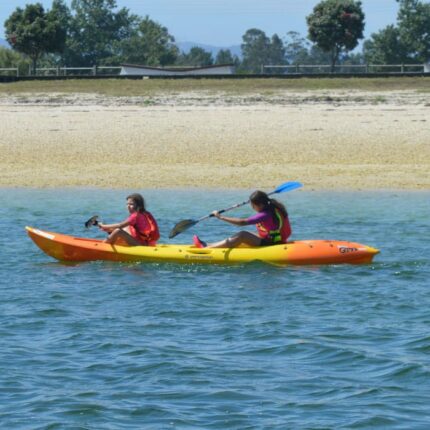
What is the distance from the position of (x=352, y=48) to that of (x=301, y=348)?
46328 millimetres

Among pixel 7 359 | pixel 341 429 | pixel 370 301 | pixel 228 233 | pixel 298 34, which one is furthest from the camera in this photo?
pixel 298 34

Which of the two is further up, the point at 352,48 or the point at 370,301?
the point at 352,48

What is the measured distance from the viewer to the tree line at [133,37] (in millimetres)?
53469

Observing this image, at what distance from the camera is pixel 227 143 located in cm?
2412

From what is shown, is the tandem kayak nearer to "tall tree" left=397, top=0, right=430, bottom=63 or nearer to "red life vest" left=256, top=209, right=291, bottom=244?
"red life vest" left=256, top=209, right=291, bottom=244

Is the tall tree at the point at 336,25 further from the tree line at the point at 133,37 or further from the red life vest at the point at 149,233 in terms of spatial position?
the red life vest at the point at 149,233

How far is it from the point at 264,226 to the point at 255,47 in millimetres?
118884

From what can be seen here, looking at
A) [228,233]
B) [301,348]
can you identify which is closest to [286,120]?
[228,233]

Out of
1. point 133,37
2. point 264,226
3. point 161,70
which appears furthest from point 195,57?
point 264,226

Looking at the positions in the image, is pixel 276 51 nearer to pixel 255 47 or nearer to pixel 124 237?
pixel 255 47

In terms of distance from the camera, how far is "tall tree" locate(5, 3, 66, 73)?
5216 centimetres

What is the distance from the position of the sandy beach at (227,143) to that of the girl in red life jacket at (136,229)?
6307 mm

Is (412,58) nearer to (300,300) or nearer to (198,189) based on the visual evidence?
(198,189)

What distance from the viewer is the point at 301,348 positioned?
10391mm
